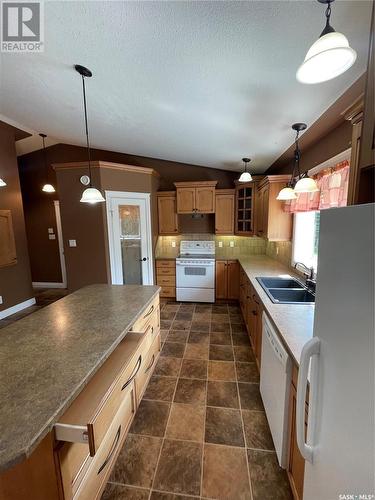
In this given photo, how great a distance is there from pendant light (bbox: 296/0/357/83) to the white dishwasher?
143cm

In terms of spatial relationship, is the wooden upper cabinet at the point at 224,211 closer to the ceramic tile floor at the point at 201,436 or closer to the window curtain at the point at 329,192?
the window curtain at the point at 329,192

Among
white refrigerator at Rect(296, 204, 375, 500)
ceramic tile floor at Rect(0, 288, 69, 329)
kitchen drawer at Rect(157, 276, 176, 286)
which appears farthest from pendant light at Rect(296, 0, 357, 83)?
ceramic tile floor at Rect(0, 288, 69, 329)

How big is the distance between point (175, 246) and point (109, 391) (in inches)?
146

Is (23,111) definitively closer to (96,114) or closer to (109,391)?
(96,114)

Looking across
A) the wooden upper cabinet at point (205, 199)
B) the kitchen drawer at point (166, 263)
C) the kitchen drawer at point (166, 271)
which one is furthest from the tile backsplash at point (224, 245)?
the wooden upper cabinet at point (205, 199)

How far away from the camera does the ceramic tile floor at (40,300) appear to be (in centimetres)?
375

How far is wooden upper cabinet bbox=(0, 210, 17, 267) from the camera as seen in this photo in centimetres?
372

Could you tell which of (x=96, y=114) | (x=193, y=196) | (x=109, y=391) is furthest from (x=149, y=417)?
(x=193, y=196)

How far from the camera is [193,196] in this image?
4285 mm

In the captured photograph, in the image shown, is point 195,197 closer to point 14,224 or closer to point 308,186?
point 308,186

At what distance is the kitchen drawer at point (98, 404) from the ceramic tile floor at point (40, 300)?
3.33 meters

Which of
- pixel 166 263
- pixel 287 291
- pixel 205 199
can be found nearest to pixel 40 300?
pixel 166 263

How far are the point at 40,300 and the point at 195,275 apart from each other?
3.34 meters

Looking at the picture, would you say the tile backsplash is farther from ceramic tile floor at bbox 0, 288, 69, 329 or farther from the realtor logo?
the realtor logo
